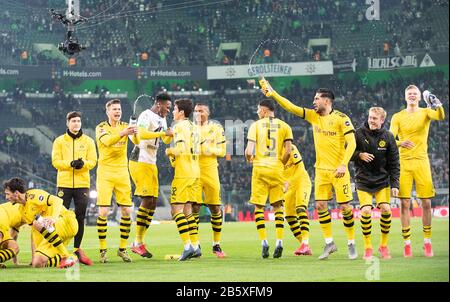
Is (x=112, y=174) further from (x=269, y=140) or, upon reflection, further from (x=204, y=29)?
(x=204, y=29)

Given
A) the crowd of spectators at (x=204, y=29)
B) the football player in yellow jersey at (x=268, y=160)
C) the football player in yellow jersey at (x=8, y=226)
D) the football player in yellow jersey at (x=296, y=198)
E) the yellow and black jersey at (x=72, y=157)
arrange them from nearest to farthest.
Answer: the football player in yellow jersey at (x=8, y=226) → the yellow and black jersey at (x=72, y=157) → the football player in yellow jersey at (x=268, y=160) → the football player in yellow jersey at (x=296, y=198) → the crowd of spectators at (x=204, y=29)

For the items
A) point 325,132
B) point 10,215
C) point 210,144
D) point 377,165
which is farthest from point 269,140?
point 10,215

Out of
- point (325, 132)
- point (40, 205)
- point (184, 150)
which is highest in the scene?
point (325, 132)

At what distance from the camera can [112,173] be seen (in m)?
15.3

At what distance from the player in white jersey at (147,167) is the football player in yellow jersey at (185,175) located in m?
0.64

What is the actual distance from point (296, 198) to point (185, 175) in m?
2.63

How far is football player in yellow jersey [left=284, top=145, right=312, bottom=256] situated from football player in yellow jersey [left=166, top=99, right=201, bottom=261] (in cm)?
203

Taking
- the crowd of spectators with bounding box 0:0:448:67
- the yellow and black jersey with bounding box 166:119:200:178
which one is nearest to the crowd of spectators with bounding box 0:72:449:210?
the crowd of spectators with bounding box 0:0:448:67

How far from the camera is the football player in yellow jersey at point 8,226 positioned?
13.5 metres

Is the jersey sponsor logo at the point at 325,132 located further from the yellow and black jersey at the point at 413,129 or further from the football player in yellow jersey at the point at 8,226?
the football player in yellow jersey at the point at 8,226

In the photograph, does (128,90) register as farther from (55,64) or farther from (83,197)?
(83,197)

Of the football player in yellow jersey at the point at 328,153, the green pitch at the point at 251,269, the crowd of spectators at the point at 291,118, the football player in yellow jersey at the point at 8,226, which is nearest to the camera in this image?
the green pitch at the point at 251,269

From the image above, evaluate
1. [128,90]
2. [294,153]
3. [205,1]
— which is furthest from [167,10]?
[294,153]

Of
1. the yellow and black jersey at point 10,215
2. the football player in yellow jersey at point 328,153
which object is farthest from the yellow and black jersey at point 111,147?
the football player in yellow jersey at point 328,153
